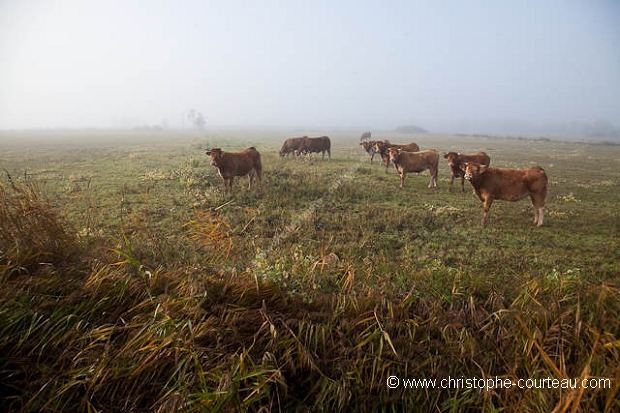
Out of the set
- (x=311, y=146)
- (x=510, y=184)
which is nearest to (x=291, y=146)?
(x=311, y=146)

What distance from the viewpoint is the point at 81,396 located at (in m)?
1.64

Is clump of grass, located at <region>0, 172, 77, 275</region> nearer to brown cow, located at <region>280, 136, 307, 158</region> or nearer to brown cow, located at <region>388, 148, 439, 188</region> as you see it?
brown cow, located at <region>388, 148, 439, 188</region>

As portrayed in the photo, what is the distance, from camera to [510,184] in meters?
8.00

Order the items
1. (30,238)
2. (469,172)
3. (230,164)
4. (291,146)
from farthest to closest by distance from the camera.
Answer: (291,146) < (230,164) < (469,172) < (30,238)

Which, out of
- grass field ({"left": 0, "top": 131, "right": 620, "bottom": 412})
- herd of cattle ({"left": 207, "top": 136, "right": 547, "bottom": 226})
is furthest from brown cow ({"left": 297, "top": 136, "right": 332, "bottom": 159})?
grass field ({"left": 0, "top": 131, "right": 620, "bottom": 412})

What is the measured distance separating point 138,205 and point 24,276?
7104mm

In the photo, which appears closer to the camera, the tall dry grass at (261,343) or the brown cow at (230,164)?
the tall dry grass at (261,343)

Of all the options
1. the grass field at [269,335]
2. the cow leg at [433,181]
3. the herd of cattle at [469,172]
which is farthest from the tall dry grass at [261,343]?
the cow leg at [433,181]

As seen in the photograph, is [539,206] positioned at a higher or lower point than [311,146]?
lower

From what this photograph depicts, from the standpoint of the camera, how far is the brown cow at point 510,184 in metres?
7.75

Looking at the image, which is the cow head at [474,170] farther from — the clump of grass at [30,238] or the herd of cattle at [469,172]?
the clump of grass at [30,238]

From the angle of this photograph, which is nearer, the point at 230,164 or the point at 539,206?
the point at 539,206

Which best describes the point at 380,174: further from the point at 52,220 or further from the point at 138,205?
the point at 52,220

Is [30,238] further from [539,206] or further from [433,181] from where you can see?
[433,181]
